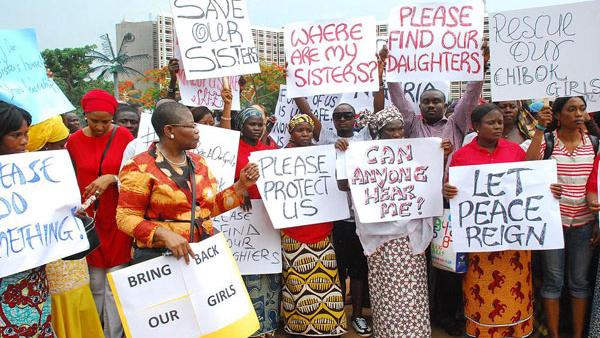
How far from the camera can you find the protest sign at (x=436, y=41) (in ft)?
16.0

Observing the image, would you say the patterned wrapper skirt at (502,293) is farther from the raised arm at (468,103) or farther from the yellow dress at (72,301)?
the yellow dress at (72,301)

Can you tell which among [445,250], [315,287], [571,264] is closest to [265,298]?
[315,287]

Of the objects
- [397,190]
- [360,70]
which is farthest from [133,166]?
[360,70]

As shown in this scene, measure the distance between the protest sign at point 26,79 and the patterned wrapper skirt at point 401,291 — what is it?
2.83 metres

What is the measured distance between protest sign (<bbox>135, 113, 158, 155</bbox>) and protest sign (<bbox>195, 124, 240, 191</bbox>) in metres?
0.42

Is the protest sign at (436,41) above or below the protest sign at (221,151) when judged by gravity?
above

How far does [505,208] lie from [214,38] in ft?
9.91

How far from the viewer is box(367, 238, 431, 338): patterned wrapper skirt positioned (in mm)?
4387

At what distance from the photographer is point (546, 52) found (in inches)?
176

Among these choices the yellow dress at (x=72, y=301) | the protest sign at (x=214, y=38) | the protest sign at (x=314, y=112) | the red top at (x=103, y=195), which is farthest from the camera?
the protest sign at (x=314, y=112)

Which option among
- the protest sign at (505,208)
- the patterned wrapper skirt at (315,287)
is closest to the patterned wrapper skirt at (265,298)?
the patterned wrapper skirt at (315,287)

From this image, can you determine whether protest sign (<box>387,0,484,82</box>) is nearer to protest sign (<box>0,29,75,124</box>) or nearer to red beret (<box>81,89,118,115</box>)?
red beret (<box>81,89,118,115</box>)

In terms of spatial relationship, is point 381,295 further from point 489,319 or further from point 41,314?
point 41,314

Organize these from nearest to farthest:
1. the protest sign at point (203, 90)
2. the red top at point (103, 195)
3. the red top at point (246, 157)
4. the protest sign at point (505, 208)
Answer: the protest sign at point (505, 208) → the red top at point (103, 195) → the red top at point (246, 157) → the protest sign at point (203, 90)
